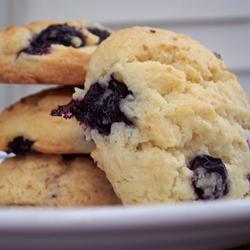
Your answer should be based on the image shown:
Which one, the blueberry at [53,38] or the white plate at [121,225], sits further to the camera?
the blueberry at [53,38]

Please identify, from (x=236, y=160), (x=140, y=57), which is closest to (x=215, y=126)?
(x=236, y=160)

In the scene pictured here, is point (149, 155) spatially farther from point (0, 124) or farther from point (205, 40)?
point (205, 40)

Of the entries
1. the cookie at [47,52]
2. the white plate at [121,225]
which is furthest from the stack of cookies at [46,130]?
the white plate at [121,225]

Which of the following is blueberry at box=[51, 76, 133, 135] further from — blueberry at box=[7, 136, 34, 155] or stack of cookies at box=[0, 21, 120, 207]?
blueberry at box=[7, 136, 34, 155]

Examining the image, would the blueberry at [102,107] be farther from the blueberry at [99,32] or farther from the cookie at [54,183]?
the blueberry at [99,32]

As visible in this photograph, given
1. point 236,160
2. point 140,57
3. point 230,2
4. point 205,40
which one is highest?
point 140,57
